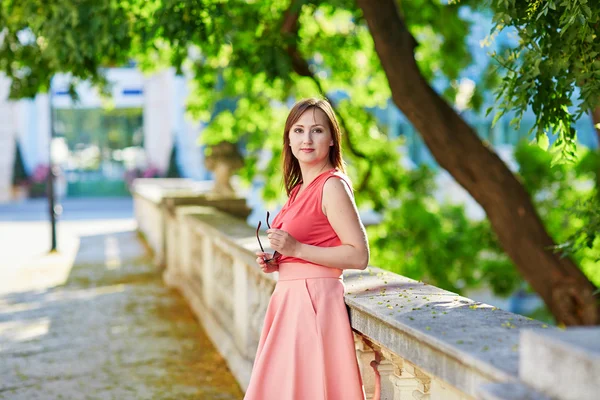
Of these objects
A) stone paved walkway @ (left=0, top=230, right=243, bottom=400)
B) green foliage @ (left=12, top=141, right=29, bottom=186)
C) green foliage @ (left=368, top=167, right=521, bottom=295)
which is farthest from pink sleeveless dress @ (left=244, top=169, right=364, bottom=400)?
green foliage @ (left=12, top=141, right=29, bottom=186)

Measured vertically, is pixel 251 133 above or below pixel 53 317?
above

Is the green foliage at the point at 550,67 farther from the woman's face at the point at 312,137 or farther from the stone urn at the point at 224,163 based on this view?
the stone urn at the point at 224,163

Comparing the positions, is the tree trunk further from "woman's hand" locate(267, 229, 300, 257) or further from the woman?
"woman's hand" locate(267, 229, 300, 257)

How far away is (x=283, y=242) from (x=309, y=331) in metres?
0.36

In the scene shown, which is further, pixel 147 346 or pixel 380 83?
pixel 380 83

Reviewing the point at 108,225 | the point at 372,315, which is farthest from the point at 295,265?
the point at 108,225

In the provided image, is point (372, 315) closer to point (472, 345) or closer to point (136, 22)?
point (472, 345)

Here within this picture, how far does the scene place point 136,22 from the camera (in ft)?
23.2

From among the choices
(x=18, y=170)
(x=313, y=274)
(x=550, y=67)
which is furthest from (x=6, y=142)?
(x=313, y=274)

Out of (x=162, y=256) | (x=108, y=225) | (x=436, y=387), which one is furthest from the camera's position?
(x=108, y=225)

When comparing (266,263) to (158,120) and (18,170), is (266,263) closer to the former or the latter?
(18,170)

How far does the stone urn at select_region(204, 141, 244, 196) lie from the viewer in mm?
11602

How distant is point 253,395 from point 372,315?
542 mm

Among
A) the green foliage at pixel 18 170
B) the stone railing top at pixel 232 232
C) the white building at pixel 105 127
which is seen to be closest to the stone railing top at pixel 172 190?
the stone railing top at pixel 232 232
